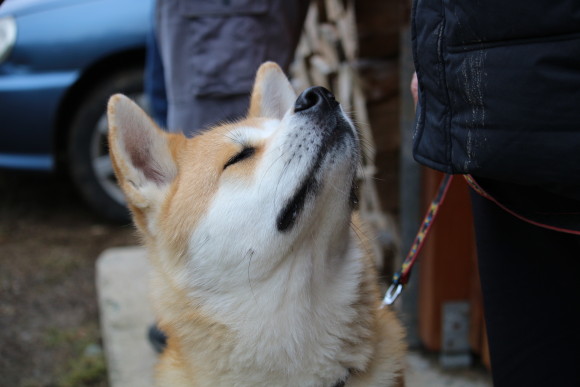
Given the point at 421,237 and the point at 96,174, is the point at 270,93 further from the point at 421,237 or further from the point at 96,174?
the point at 96,174

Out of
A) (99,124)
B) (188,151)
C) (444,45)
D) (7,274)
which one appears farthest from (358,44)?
(7,274)

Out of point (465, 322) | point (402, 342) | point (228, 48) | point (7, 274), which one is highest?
point (228, 48)

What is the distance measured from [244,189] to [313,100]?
35 cm

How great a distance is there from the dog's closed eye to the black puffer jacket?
0.67 metres

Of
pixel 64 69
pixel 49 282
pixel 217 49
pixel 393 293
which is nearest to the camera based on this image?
pixel 393 293

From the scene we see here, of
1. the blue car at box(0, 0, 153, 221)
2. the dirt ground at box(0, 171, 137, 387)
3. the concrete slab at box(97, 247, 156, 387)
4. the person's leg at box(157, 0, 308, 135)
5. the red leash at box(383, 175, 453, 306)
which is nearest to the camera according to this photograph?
the red leash at box(383, 175, 453, 306)

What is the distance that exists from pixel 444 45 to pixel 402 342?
110cm

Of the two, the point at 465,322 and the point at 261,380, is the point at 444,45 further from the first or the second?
the point at 465,322

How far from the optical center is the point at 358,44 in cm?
329

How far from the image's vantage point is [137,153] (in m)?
2.21

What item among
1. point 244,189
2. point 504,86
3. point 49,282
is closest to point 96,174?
point 49,282

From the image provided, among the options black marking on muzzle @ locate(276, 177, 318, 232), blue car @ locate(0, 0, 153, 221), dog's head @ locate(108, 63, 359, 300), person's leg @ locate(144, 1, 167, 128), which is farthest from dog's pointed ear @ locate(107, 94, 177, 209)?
blue car @ locate(0, 0, 153, 221)

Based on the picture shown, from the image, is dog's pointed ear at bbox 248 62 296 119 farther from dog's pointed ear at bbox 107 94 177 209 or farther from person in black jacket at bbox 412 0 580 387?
person in black jacket at bbox 412 0 580 387

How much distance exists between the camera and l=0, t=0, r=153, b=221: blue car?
4.89 meters
